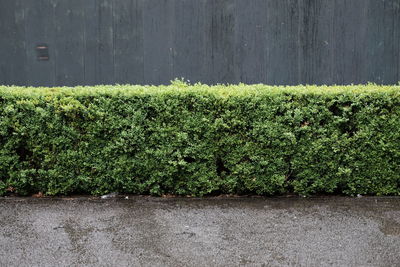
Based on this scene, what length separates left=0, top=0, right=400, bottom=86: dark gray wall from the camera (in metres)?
7.48

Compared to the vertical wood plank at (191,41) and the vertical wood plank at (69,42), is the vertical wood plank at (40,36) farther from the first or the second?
the vertical wood plank at (191,41)

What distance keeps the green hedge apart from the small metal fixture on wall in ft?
6.15

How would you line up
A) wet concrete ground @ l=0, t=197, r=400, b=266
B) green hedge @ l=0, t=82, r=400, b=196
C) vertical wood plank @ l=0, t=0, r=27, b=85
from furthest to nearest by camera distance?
vertical wood plank @ l=0, t=0, r=27, b=85, green hedge @ l=0, t=82, r=400, b=196, wet concrete ground @ l=0, t=197, r=400, b=266

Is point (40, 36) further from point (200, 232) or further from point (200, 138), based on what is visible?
point (200, 232)

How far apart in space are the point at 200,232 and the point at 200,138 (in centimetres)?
134

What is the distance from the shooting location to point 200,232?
478 cm

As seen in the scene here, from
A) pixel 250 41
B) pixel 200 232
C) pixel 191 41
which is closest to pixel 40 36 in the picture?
pixel 191 41

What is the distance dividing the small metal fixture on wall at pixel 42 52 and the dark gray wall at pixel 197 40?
0.06 meters

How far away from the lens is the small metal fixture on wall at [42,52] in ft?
24.6

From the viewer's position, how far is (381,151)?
572cm

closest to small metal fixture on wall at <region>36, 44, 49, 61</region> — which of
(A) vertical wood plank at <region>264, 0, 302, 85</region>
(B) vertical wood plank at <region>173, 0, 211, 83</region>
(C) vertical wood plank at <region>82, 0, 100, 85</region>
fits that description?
(C) vertical wood plank at <region>82, 0, 100, 85</region>

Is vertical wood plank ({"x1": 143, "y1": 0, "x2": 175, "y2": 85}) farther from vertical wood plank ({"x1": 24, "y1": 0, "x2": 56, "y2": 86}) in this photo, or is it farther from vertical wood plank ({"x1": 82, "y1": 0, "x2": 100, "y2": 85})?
vertical wood plank ({"x1": 24, "y1": 0, "x2": 56, "y2": 86})

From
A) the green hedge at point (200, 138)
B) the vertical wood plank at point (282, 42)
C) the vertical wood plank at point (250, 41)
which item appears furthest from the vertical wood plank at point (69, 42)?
the vertical wood plank at point (282, 42)

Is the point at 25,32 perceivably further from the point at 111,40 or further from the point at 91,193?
the point at 91,193
